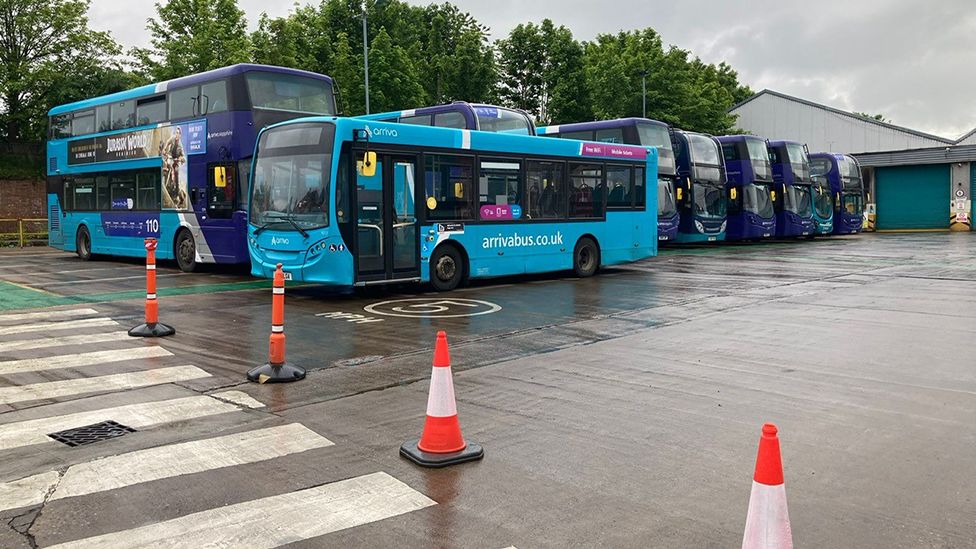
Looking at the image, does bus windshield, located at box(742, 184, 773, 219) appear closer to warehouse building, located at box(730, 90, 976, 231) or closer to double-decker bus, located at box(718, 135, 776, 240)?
double-decker bus, located at box(718, 135, 776, 240)

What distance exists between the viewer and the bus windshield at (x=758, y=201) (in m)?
32.3

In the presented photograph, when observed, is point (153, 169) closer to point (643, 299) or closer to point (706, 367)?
point (643, 299)

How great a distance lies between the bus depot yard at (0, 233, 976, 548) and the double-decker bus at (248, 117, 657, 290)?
151cm

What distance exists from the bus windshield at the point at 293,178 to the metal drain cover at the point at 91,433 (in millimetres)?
7504

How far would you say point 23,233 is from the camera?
3366 centimetres

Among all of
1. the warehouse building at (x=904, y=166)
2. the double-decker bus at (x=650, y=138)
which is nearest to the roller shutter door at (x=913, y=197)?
the warehouse building at (x=904, y=166)

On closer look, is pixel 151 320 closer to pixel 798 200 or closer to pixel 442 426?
pixel 442 426

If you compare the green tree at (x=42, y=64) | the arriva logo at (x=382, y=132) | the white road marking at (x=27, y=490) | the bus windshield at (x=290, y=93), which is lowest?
the white road marking at (x=27, y=490)

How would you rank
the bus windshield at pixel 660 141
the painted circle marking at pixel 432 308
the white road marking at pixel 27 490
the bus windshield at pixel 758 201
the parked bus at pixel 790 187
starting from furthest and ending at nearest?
the parked bus at pixel 790 187 → the bus windshield at pixel 758 201 → the bus windshield at pixel 660 141 → the painted circle marking at pixel 432 308 → the white road marking at pixel 27 490

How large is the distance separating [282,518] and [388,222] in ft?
33.0

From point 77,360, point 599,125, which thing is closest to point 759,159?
point 599,125

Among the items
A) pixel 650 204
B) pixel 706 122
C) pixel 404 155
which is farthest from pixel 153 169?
pixel 706 122

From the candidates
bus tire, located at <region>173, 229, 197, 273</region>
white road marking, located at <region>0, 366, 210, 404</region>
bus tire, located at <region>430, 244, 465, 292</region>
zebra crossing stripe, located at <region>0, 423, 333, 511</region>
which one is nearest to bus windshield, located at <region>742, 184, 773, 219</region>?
bus tire, located at <region>430, 244, 465, 292</region>

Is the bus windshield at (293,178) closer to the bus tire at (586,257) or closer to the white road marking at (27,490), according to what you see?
the bus tire at (586,257)
